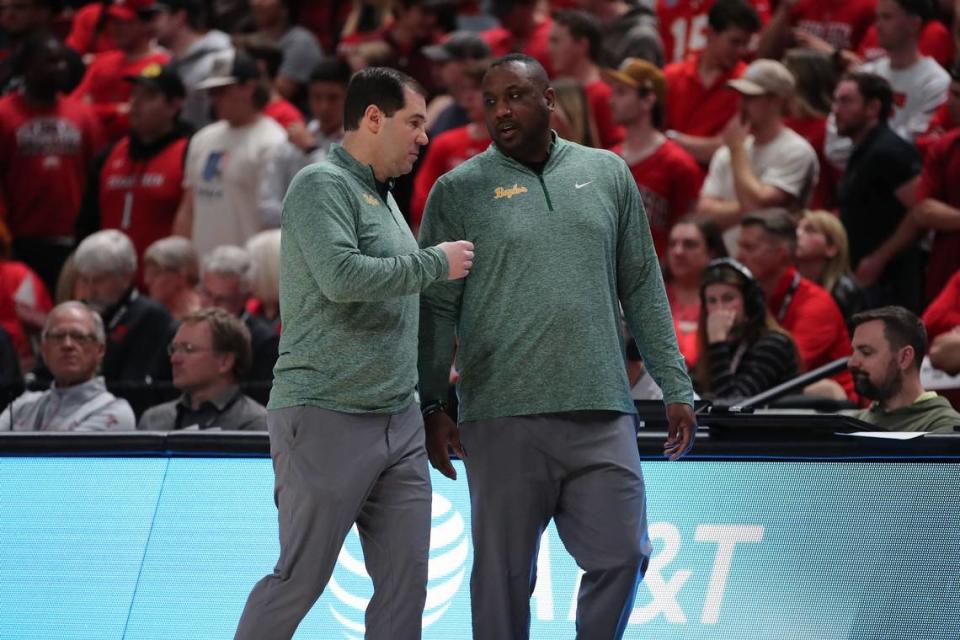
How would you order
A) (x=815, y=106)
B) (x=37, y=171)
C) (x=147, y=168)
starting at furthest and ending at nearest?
A: (x=37, y=171) < (x=147, y=168) < (x=815, y=106)

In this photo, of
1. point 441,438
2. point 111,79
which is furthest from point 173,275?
point 441,438

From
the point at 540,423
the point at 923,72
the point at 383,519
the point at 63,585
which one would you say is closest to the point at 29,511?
the point at 63,585

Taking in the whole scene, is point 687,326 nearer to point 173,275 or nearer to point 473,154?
point 473,154

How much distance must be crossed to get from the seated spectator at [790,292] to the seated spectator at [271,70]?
150 inches

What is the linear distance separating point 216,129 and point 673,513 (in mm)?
6200

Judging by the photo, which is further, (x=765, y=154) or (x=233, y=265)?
(x=765, y=154)

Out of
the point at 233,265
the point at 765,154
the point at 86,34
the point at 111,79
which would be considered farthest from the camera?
the point at 86,34

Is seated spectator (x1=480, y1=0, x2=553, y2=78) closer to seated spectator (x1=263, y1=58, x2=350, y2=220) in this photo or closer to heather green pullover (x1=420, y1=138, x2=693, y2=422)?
seated spectator (x1=263, y1=58, x2=350, y2=220)

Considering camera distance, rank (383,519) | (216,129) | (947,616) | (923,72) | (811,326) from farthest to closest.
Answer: (216,129)
(923,72)
(811,326)
(947,616)
(383,519)

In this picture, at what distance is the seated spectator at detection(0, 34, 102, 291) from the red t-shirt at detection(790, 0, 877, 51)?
508 cm

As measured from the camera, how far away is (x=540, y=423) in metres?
4.29

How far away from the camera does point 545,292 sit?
4.30 metres

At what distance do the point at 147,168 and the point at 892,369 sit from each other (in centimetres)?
617

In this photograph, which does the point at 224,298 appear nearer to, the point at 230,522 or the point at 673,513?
the point at 230,522
